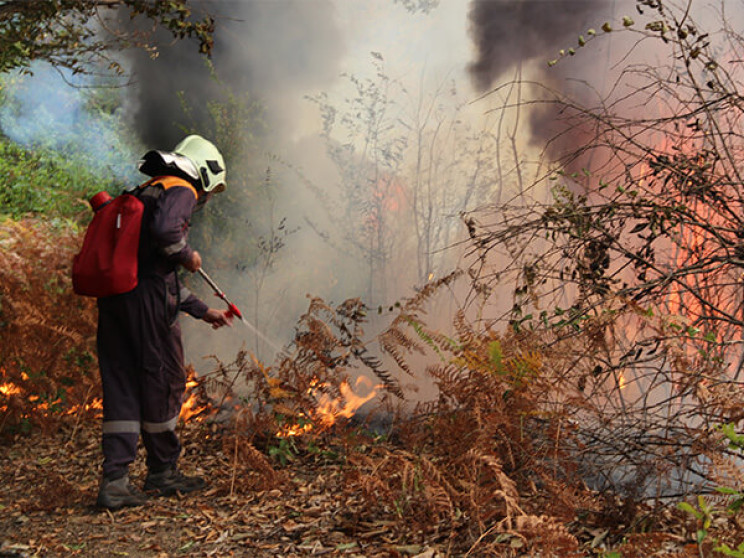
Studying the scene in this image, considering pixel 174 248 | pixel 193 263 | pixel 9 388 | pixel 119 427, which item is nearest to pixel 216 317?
pixel 193 263

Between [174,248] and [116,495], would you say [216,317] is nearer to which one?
[174,248]

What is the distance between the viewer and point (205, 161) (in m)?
4.28

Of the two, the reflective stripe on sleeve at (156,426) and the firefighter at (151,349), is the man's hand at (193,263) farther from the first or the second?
the reflective stripe on sleeve at (156,426)

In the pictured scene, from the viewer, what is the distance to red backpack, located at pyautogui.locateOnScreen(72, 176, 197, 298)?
3.82 m

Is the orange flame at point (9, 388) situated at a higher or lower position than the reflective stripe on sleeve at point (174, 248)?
lower

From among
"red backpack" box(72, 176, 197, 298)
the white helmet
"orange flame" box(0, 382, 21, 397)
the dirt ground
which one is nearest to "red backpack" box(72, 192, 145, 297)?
"red backpack" box(72, 176, 197, 298)

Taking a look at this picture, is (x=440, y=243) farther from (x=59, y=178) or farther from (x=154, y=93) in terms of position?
(x=59, y=178)

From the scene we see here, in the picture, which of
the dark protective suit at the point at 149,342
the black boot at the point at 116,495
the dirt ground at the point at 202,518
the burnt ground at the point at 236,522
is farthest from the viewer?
the dark protective suit at the point at 149,342

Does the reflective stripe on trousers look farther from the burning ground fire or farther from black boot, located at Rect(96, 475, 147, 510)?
the burning ground fire

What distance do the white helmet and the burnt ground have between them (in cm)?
165

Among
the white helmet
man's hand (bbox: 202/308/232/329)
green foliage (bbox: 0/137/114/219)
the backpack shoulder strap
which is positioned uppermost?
green foliage (bbox: 0/137/114/219)

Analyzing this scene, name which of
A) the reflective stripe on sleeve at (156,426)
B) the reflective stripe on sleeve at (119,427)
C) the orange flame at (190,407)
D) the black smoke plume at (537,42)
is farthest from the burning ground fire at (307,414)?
the black smoke plume at (537,42)

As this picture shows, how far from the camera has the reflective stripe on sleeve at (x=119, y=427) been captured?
12.9 feet

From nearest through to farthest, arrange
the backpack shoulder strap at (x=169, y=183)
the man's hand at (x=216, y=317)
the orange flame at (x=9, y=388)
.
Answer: the backpack shoulder strap at (x=169, y=183)
the man's hand at (x=216, y=317)
the orange flame at (x=9, y=388)
